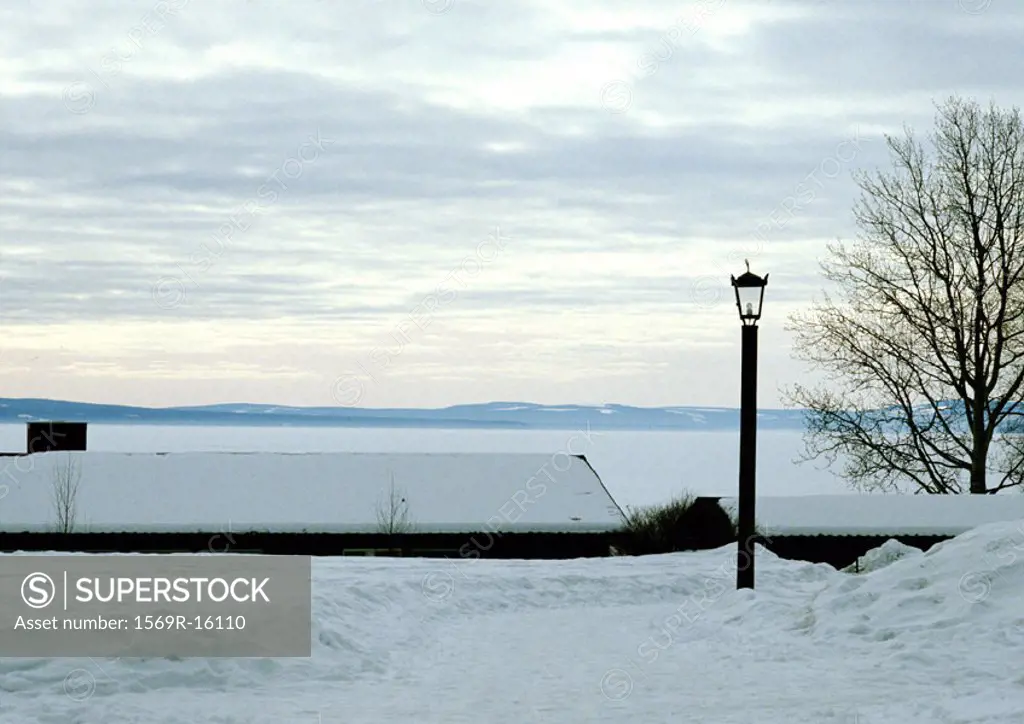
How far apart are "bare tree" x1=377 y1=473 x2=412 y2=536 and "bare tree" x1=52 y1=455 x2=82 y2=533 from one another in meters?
8.00

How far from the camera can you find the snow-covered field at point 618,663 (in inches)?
357

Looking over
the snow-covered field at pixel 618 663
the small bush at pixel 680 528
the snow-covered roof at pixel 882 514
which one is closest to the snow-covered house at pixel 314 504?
the small bush at pixel 680 528

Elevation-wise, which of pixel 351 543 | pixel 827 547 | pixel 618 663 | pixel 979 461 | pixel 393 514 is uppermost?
pixel 979 461

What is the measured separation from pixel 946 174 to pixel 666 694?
28118mm

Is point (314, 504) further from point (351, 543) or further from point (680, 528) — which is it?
point (680, 528)

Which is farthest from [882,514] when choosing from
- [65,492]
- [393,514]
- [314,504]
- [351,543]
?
[65,492]

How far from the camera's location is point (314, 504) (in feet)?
102

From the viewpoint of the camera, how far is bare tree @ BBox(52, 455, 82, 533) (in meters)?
28.8

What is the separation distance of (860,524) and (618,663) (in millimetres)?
17875

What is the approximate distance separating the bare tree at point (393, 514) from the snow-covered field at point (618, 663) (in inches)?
478

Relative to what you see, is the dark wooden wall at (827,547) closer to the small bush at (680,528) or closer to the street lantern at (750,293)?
the small bush at (680,528)

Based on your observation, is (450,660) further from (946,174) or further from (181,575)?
(946,174)

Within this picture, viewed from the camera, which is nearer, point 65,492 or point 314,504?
point 65,492

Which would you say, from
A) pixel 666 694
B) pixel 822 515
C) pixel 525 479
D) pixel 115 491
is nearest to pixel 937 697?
pixel 666 694
